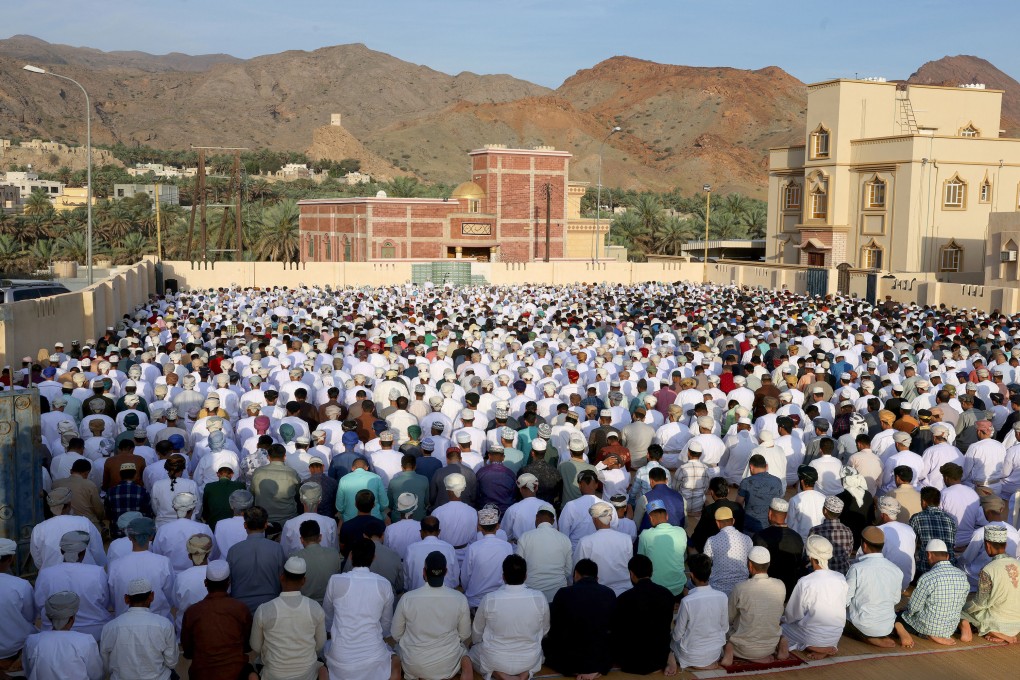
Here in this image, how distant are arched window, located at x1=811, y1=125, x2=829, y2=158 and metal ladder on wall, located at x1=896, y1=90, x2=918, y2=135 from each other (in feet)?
14.0

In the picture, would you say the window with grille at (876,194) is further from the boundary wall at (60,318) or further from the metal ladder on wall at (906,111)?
the boundary wall at (60,318)

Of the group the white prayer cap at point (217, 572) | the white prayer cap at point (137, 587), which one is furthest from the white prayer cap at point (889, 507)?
the white prayer cap at point (137, 587)

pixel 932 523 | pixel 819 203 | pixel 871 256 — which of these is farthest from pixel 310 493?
pixel 819 203

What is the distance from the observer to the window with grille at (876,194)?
Result: 45.4 metres

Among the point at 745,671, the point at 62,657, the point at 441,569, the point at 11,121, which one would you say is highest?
the point at 11,121

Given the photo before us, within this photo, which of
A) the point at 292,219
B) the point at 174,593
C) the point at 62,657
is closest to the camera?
the point at 62,657

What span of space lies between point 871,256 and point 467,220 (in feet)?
82.2

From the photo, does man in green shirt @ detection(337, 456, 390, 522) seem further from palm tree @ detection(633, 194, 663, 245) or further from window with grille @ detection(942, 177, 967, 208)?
palm tree @ detection(633, 194, 663, 245)

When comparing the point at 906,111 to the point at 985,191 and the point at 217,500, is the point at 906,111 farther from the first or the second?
the point at 217,500

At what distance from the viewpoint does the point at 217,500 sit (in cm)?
855

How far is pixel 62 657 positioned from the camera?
5.84 m

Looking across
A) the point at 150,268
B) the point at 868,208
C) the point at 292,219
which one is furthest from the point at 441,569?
the point at 292,219

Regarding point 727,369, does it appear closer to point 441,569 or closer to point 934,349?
point 934,349

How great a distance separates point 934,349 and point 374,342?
9749mm
